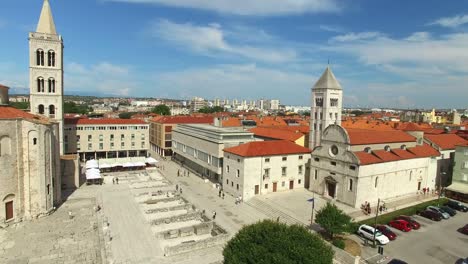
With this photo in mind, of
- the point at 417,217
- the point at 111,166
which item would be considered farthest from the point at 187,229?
the point at 111,166

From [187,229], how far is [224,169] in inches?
744

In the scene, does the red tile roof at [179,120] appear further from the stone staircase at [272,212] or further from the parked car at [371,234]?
the parked car at [371,234]

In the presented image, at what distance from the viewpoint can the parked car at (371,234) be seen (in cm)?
3372

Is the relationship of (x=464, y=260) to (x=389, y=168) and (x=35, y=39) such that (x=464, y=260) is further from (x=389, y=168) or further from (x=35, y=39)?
(x=35, y=39)

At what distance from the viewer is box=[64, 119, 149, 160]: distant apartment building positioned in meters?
78.6

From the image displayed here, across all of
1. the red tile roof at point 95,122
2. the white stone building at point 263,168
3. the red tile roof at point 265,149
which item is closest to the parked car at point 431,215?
the white stone building at point 263,168

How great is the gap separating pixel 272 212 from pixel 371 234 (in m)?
13.5

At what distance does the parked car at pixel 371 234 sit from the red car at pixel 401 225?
199 inches

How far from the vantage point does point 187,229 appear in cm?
3647

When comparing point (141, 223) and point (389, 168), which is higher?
point (389, 168)

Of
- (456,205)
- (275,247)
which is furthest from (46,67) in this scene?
(456,205)

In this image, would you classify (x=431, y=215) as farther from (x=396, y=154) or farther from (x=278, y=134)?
(x=278, y=134)

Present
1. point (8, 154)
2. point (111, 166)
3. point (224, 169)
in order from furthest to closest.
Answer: point (111, 166), point (224, 169), point (8, 154)

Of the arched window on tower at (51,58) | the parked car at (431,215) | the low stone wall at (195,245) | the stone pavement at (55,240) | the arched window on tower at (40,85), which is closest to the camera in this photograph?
the stone pavement at (55,240)
